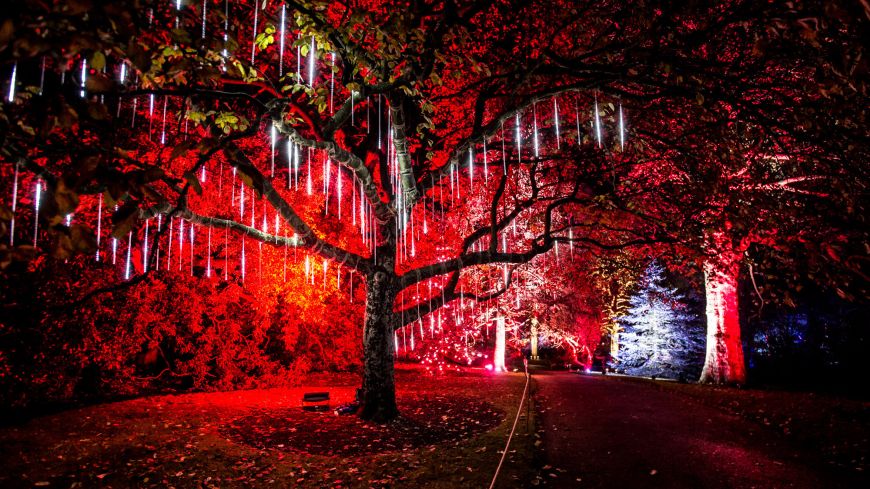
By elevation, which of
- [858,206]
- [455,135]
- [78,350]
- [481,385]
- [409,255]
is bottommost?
[481,385]

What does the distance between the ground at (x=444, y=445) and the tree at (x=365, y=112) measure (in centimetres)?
223

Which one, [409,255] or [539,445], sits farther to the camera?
[409,255]

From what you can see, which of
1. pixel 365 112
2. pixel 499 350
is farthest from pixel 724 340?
pixel 365 112

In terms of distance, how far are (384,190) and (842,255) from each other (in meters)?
8.63

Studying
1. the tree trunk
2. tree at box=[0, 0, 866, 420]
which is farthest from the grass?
the tree trunk

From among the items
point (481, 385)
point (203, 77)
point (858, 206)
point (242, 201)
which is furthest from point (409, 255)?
point (203, 77)

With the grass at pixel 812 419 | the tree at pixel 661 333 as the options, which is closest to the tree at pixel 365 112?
the grass at pixel 812 419

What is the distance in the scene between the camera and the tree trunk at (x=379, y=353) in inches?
403

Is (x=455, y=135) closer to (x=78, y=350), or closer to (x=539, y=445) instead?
(x=539, y=445)

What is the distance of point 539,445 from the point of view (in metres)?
8.54

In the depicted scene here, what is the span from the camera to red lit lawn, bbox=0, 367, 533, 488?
6590mm

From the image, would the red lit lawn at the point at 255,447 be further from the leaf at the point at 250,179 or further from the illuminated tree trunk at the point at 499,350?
the illuminated tree trunk at the point at 499,350

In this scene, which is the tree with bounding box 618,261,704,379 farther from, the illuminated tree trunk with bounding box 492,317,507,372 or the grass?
the grass

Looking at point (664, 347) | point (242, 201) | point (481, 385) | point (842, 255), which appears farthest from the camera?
point (664, 347)
